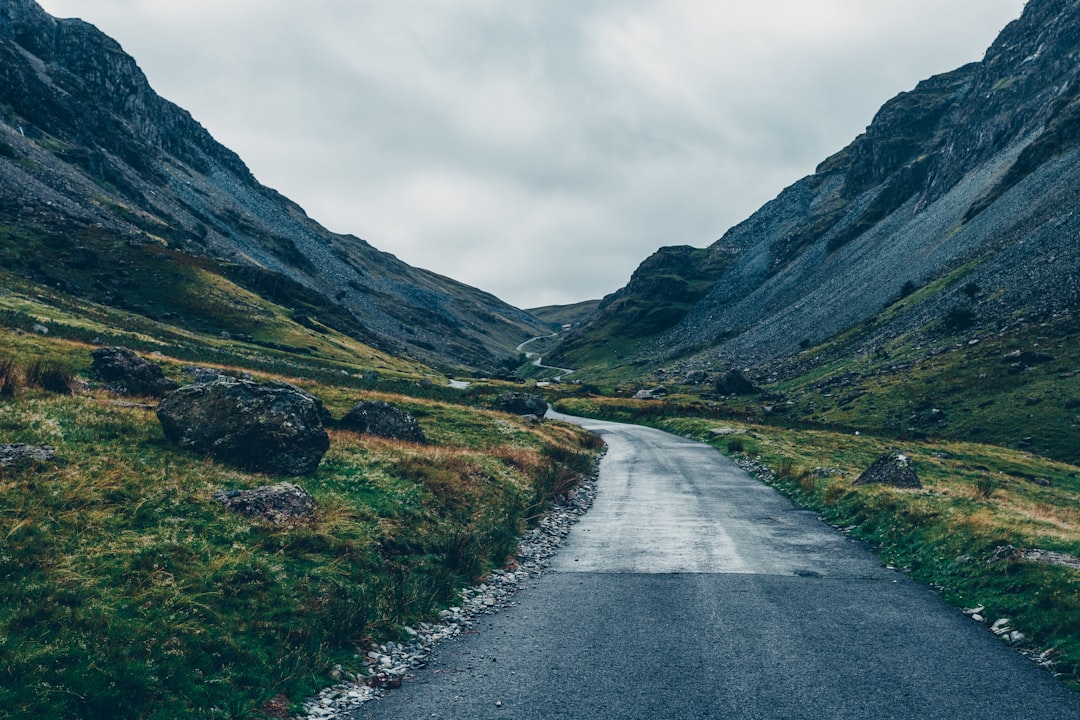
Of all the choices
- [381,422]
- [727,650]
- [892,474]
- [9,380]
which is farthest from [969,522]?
[9,380]

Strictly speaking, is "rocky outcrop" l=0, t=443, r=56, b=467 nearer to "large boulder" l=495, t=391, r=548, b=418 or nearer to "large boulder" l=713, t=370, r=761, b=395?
"large boulder" l=495, t=391, r=548, b=418

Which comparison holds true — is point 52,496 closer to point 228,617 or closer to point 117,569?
point 117,569

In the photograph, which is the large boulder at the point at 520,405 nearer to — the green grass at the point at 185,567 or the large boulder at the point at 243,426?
the green grass at the point at 185,567

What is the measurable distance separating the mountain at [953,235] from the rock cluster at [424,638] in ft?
263

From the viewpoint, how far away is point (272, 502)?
13633mm

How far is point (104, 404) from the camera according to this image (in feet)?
61.0

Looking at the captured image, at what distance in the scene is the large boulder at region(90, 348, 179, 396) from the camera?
982 inches

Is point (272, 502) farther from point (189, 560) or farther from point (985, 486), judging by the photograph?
point (985, 486)

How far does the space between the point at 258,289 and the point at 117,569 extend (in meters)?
134

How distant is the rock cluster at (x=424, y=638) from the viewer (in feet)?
27.8

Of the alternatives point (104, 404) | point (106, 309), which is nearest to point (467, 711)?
point (104, 404)

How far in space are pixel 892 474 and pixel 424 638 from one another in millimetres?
21815

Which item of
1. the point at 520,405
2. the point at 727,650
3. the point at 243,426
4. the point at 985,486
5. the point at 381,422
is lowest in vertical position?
the point at 727,650

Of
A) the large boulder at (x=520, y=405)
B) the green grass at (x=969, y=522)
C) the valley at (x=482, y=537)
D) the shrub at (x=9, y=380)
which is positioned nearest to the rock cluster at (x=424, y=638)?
the valley at (x=482, y=537)
